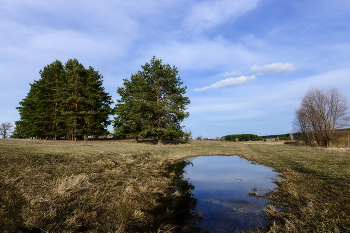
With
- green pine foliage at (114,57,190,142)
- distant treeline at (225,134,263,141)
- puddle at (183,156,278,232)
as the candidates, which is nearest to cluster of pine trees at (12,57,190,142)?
green pine foliage at (114,57,190,142)

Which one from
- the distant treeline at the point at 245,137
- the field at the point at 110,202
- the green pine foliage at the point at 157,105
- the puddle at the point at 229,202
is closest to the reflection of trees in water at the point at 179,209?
the field at the point at 110,202

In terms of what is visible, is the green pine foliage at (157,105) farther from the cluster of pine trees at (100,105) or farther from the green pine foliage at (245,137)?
the green pine foliage at (245,137)

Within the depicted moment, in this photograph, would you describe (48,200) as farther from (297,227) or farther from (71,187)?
(297,227)

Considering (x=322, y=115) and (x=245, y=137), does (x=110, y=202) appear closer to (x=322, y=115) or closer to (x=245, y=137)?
(x=322, y=115)

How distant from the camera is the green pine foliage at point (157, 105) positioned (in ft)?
97.0

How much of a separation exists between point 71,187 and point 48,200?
1.09m

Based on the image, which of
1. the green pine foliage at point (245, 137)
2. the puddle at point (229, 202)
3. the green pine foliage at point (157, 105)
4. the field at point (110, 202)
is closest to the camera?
the field at point (110, 202)

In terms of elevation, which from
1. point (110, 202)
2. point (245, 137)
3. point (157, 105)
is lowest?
point (245, 137)

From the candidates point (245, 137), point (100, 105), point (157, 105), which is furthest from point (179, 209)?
point (245, 137)

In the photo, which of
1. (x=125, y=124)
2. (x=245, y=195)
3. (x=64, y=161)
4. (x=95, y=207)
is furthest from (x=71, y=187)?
(x=125, y=124)

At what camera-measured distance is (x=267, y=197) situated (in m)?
7.00

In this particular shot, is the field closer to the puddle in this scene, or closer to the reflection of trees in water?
the reflection of trees in water

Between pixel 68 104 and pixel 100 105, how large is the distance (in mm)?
5924

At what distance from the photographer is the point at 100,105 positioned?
120ft
